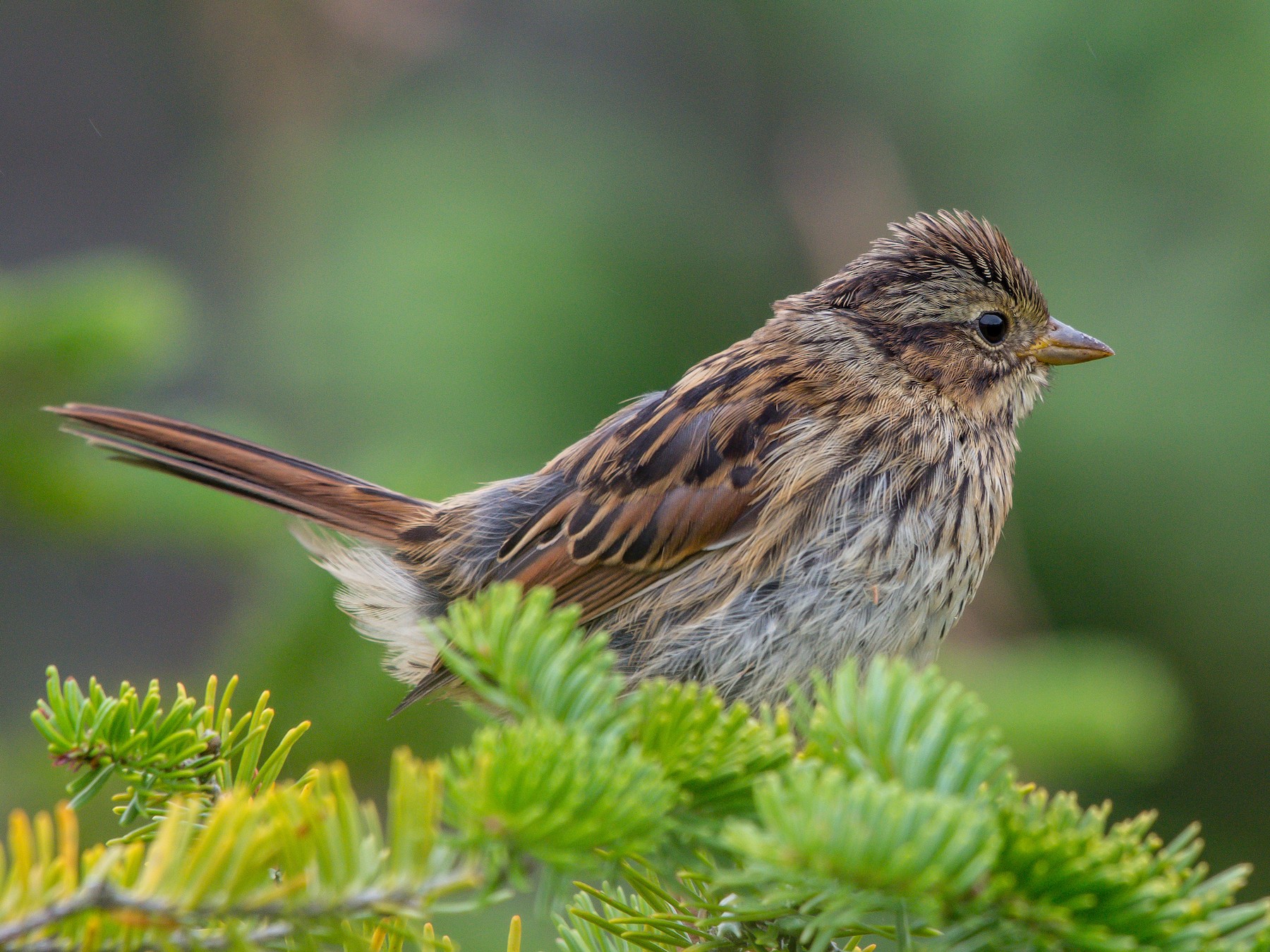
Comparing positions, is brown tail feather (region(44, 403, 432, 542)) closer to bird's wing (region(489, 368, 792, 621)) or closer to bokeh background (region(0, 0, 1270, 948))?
bokeh background (region(0, 0, 1270, 948))

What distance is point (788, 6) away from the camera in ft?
17.0

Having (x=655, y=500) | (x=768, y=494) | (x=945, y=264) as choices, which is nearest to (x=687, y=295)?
(x=945, y=264)

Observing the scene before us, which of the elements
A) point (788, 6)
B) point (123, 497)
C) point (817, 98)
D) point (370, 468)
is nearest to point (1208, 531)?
point (817, 98)

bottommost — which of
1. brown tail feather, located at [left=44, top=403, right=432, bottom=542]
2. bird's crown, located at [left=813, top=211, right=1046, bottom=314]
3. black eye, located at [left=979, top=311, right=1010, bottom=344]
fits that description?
brown tail feather, located at [left=44, top=403, right=432, bottom=542]

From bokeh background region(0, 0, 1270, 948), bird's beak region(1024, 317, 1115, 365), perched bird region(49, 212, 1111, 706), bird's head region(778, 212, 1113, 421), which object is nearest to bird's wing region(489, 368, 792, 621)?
perched bird region(49, 212, 1111, 706)

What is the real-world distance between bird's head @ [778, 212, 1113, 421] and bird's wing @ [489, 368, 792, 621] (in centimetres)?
38

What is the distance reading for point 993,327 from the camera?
2.81 metres

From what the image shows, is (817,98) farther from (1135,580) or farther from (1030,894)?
(1030,894)

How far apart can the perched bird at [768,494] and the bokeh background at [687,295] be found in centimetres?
24

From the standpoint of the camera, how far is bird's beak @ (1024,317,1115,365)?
282cm

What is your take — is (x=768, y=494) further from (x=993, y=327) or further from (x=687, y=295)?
(x=687, y=295)

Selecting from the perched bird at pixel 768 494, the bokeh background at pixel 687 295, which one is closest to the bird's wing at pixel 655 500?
the perched bird at pixel 768 494

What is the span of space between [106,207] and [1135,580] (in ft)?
21.1

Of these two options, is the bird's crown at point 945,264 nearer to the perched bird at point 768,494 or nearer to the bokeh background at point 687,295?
the perched bird at point 768,494
